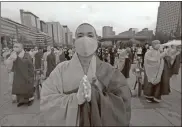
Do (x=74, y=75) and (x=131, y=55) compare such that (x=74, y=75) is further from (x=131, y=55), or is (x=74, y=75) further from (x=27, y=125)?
(x=131, y=55)

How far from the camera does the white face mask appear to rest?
310mm

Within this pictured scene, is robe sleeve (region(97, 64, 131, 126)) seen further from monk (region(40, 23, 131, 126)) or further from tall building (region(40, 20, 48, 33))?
tall building (region(40, 20, 48, 33))

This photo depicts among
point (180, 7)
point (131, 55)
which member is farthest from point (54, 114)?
point (131, 55)

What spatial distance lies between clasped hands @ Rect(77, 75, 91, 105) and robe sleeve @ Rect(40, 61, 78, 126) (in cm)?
3

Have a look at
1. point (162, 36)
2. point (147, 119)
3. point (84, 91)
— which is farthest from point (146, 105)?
point (84, 91)

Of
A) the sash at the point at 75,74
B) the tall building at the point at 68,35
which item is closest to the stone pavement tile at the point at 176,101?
the sash at the point at 75,74

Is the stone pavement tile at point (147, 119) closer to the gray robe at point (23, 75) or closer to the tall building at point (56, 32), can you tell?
the tall building at point (56, 32)

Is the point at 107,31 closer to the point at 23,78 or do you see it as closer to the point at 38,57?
the point at 38,57

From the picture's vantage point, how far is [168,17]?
363mm

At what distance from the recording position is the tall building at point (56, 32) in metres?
0.51

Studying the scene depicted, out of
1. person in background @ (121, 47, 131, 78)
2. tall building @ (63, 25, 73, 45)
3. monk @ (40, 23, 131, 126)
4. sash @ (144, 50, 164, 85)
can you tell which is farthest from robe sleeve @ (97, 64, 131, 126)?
person in background @ (121, 47, 131, 78)

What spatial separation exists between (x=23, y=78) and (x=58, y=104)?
29.5 inches

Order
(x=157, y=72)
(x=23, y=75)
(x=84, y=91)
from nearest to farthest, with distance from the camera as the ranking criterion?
(x=84, y=91) < (x=157, y=72) < (x=23, y=75)

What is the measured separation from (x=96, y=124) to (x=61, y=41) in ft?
1.18
